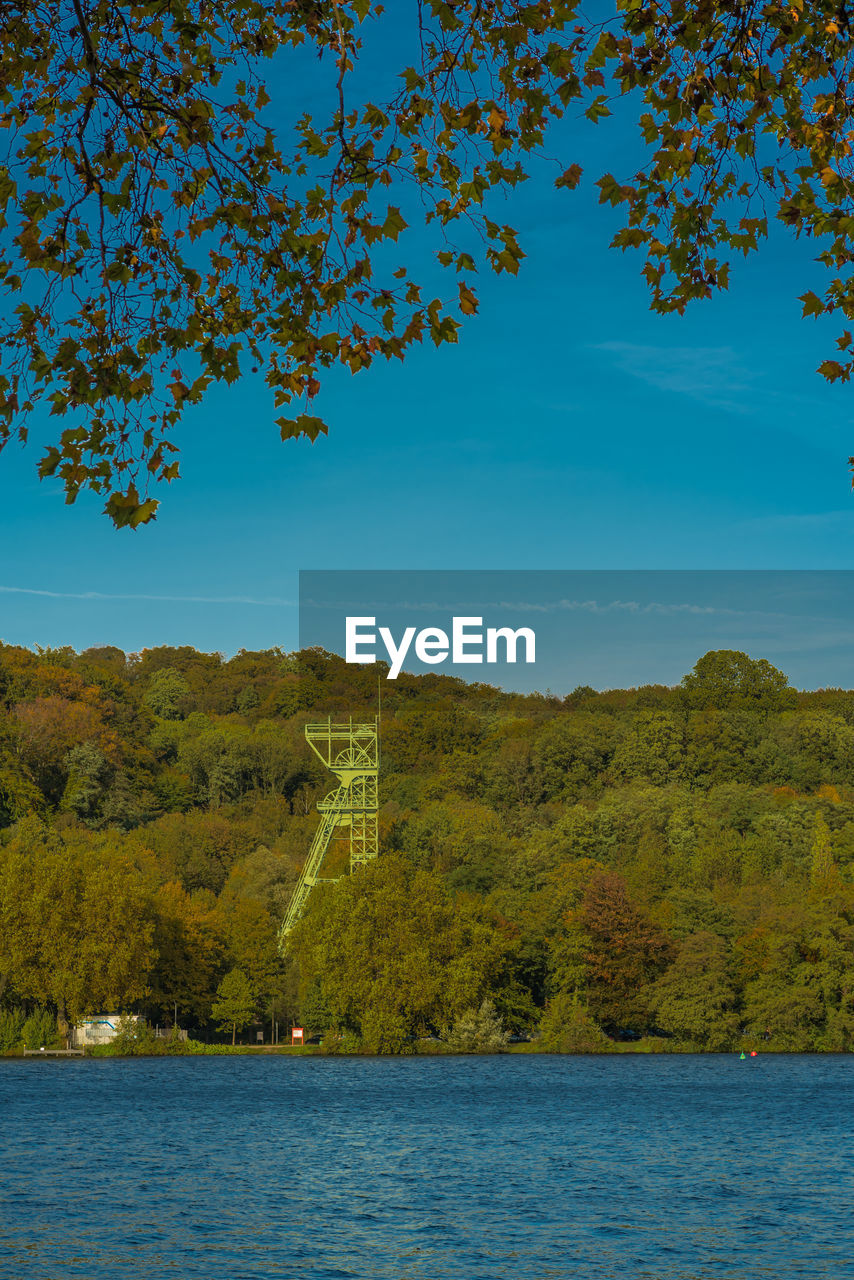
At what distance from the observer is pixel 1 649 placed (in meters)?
114

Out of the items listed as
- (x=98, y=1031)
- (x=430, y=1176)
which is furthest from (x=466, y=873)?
(x=430, y=1176)

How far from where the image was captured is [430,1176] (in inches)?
1261

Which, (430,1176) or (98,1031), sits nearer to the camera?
(430,1176)


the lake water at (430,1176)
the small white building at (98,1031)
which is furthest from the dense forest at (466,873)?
the lake water at (430,1176)

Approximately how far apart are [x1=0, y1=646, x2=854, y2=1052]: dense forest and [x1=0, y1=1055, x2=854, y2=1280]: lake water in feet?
33.3

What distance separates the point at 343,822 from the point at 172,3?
7298 centimetres

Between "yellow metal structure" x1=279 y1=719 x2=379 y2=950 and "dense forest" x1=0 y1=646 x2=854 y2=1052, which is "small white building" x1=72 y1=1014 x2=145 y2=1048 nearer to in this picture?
"dense forest" x1=0 y1=646 x2=854 y2=1052

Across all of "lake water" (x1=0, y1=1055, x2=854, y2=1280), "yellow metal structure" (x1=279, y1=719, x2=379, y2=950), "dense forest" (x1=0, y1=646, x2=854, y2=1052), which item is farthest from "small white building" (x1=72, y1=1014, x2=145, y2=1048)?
"lake water" (x1=0, y1=1055, x2=854, y2=1280)

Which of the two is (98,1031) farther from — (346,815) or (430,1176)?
(430,1176)

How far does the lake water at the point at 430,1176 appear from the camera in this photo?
74.5ft

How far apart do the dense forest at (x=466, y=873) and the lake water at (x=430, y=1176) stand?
1016cm

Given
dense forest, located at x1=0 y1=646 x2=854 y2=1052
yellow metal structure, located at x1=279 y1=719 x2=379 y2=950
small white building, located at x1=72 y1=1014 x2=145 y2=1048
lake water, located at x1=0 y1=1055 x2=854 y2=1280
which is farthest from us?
yellow metal structure, located at x1=279 y1=719 x2=379 y2=950

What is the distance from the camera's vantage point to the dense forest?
67.5 meters

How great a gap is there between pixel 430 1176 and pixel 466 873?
46.8m
